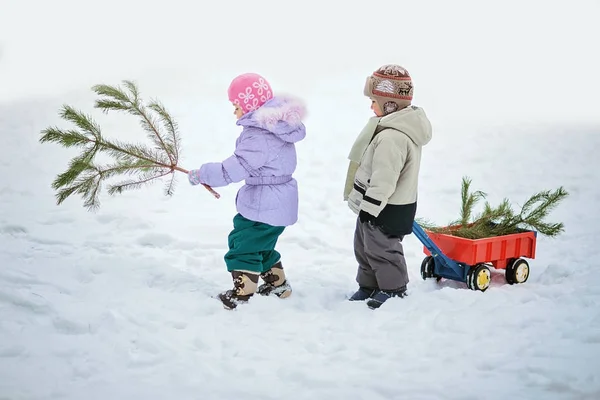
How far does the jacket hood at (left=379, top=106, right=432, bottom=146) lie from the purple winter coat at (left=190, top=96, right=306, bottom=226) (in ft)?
1.67

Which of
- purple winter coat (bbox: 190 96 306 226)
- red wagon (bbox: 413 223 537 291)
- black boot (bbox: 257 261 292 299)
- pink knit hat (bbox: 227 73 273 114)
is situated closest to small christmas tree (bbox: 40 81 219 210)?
purple winter coat (bbox: 190 96 306 226)

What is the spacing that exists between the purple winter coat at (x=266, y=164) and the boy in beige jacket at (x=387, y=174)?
385 mm

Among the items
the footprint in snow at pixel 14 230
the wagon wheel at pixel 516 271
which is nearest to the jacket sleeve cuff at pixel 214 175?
the wagon wheel at pixel 516 271

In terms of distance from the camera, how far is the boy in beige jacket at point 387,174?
4.10 metres

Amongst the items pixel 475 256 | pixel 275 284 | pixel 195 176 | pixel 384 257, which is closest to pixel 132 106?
pixel 195 176

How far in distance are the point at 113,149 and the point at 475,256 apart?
89.3 inches

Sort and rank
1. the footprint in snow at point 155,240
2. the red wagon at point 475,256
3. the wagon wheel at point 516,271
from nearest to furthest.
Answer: the red wagon at point 475,256, the wagon wheel at point 516,271, the footprint in snow at point 155,240

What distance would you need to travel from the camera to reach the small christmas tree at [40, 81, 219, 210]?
166 inches

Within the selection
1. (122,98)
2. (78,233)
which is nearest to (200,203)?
(78,233)

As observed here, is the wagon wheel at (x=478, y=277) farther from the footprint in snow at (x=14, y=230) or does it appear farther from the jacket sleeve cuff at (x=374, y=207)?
the footprint in snow at (x=14, y=230)

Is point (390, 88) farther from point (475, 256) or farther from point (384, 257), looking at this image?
point (475, 256)

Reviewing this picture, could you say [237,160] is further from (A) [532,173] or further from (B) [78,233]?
(A) [532,173]

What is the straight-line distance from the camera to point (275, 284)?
455 cm

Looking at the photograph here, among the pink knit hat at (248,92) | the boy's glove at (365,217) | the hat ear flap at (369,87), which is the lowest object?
the boy's glove at (365,217)
